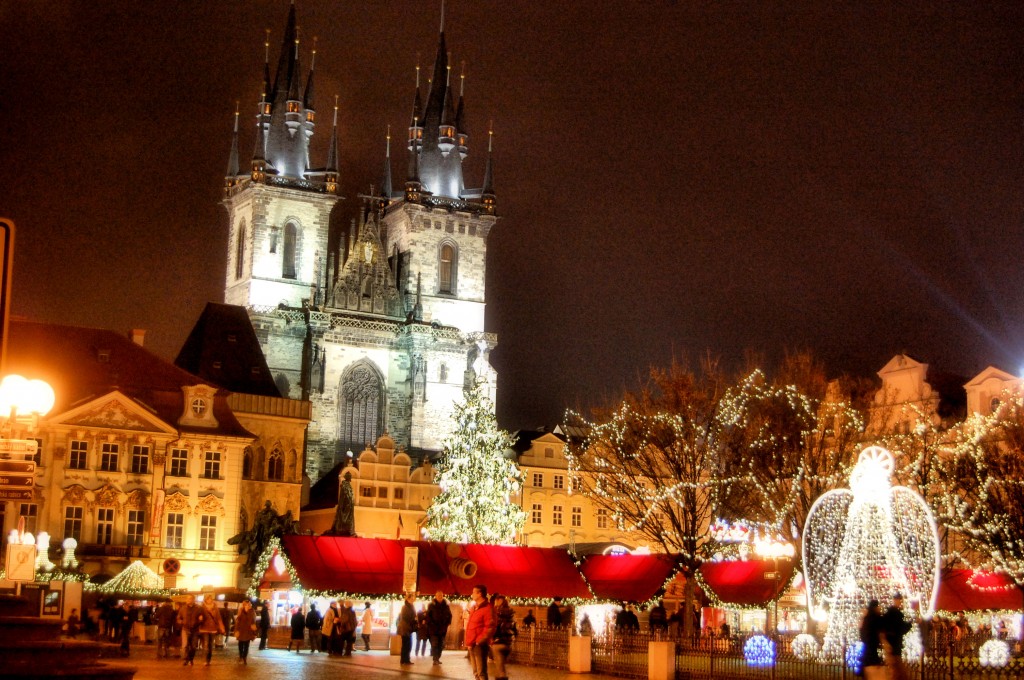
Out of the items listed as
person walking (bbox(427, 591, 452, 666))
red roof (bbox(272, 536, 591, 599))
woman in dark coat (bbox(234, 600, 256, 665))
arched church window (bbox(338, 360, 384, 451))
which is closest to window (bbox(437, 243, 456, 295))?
arched church window (bbox(338, 360, 384, 451))

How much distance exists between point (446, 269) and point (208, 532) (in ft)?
108

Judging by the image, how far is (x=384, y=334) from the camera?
80.2 meters

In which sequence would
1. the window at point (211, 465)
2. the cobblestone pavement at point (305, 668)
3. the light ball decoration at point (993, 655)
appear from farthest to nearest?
the window at point (211, 465) < the cobblestone pavement at point (305, 668) < the light ball decoration at point (993, 655)

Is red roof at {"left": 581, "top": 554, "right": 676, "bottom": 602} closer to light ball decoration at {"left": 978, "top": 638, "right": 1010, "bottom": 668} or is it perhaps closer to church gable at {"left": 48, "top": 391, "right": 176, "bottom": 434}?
light ball decoration at {"left": 978, "top": 638, "right": 1010, "bottom": 668}

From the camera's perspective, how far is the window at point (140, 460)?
5419cm

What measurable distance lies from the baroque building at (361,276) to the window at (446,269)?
83 mm

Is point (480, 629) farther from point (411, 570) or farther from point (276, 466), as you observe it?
point (276, 466)

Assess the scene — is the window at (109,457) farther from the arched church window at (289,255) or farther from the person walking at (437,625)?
the arched church window at (289,255)

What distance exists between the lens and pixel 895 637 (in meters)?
17.5

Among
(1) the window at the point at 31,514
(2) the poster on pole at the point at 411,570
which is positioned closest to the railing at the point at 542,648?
(2) the poster on pole at the point at 411,570

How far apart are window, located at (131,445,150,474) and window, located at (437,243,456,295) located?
32132mm

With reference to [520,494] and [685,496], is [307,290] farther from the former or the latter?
[685,496]

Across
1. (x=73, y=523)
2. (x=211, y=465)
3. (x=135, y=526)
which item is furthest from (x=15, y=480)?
(x=211, y=465)

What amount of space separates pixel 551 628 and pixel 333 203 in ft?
183
